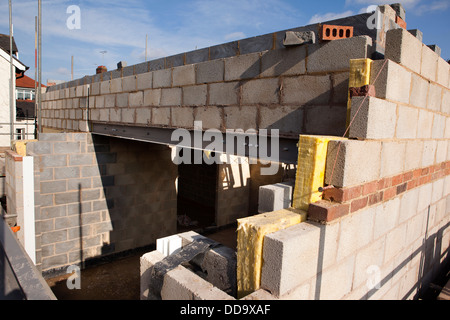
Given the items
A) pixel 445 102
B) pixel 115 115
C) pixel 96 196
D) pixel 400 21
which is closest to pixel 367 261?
pixel 400 21

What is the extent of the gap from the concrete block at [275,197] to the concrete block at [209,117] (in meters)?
1.57

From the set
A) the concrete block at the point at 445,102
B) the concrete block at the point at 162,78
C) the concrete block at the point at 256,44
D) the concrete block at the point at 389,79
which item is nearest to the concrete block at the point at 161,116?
the concrete block at the point at 162,78

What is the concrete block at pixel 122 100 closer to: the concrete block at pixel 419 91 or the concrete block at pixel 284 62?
the concrete block at pixel 284 62

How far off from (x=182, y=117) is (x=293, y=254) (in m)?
3.12

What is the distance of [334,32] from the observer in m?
2.86

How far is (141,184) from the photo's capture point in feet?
27.1

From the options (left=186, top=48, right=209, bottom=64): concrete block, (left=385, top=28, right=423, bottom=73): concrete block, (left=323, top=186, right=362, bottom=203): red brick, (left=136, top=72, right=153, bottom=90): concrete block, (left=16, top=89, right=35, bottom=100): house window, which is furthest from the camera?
(left=16, top=89, right=35, bottom=100): house window

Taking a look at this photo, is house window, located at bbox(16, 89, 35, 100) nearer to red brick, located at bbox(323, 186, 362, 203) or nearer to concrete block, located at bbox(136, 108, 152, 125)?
concrete block, located at bbox(136, 108, 152, 125)

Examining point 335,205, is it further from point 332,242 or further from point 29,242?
point 29,242

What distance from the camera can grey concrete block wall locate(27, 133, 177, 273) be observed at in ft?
22.6

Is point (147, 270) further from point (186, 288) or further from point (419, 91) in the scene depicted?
point (419, 91)

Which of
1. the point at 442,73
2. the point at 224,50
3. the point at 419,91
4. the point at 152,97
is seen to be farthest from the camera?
the point at 152,97

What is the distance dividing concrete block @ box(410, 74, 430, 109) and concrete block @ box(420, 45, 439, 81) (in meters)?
0.10

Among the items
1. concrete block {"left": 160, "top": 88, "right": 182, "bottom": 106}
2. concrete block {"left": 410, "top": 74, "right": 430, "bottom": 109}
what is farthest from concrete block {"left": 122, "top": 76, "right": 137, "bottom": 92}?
concrete block {"left": 410, "top": 74, "right": 430, "bottom": 109}
